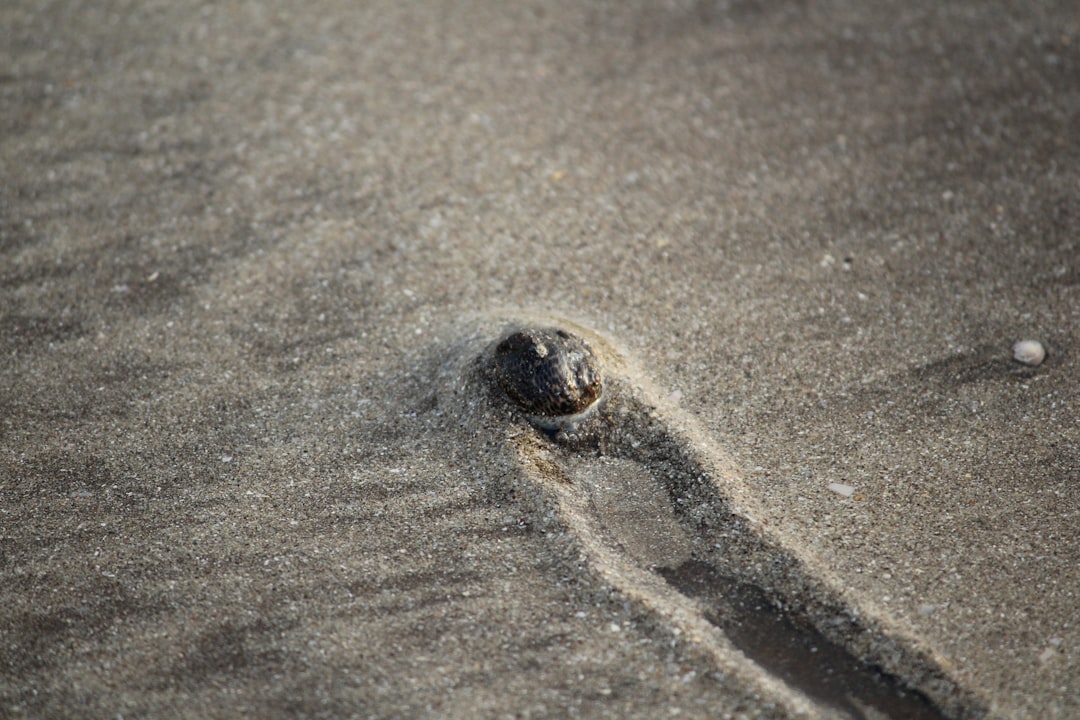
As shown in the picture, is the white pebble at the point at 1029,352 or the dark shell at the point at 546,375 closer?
the dark shell at the point at 546,375

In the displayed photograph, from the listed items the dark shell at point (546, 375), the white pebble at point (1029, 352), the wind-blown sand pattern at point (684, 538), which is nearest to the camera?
the wind-blown sand pattern at point (684, 538)

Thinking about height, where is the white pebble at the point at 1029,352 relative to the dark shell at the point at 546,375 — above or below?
below

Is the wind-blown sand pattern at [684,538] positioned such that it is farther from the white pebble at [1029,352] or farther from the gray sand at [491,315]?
the white pebble at [1029,352]

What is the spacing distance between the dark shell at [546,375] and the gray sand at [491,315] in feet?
0.42

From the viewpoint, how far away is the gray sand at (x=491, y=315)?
7.41ft

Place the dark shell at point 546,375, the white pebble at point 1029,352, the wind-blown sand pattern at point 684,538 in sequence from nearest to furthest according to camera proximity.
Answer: the wind-blown sand pattern at point 684,538 → the dark shell at point 546,375 → the white pebble at point 1029,352

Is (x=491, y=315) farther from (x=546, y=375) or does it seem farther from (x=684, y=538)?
(x=684, y=538)

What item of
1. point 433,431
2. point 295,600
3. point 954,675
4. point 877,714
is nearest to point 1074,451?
point 954,675

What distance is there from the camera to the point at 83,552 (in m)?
2.47

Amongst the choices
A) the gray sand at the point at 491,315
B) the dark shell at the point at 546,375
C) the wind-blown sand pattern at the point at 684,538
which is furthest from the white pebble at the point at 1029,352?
the dark shell at the point at 546,375

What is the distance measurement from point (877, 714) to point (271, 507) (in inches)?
69.8

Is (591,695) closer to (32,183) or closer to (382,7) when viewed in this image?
(32,183)

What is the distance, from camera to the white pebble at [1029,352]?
118 inches

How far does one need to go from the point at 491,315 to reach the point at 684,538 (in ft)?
3.55
